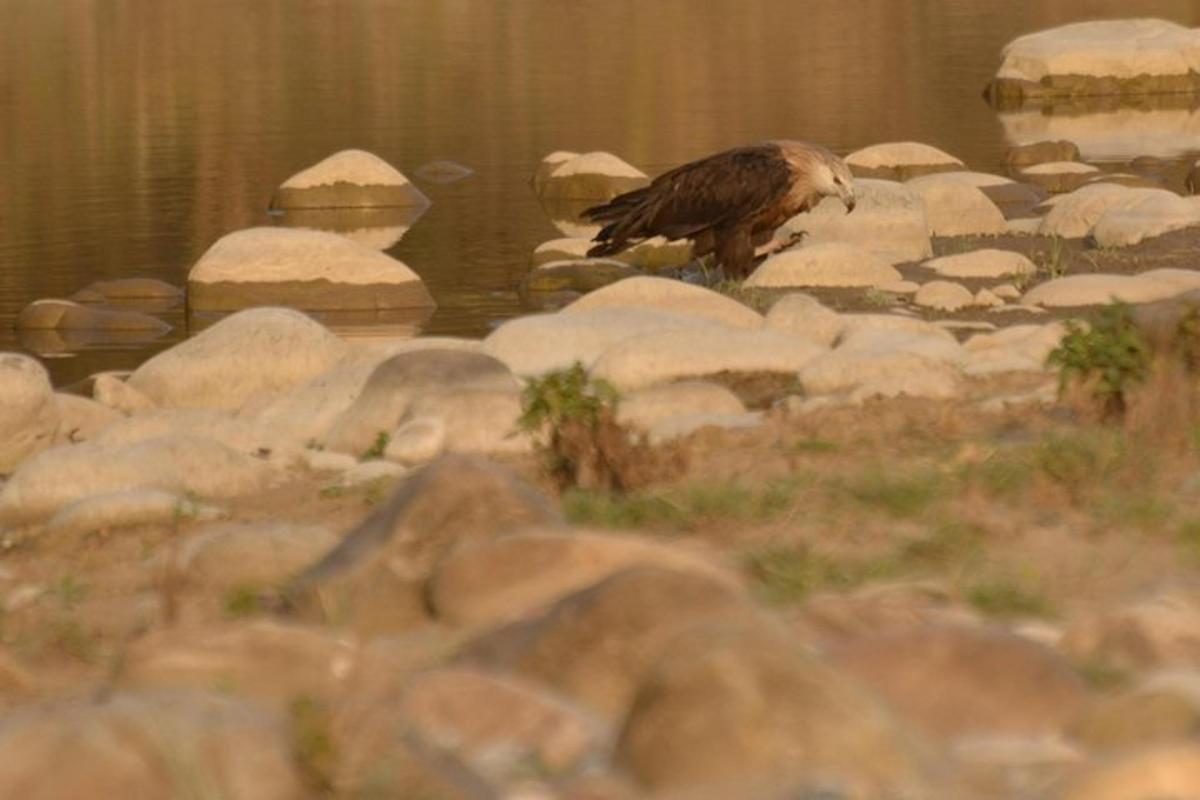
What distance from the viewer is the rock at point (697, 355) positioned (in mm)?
10609

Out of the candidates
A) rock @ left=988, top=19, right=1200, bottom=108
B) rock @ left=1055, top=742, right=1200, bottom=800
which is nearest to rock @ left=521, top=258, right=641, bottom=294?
rock @ left=1055, top=742, right=1200, bottom=800

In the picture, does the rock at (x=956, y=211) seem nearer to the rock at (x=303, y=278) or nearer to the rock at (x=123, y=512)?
the rock at (x=303, y=278)

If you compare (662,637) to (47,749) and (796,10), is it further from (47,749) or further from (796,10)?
(796,10)

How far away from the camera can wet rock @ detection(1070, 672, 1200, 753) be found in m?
4.63

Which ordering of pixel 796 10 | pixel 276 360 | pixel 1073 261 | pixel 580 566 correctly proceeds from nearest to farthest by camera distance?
pixel 580 566 → pixel 276 360 → pixel 1073 261 → pixel 796 10

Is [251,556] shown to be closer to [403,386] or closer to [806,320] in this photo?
[403,386]

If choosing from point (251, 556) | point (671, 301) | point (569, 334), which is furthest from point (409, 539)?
point (671, 301)

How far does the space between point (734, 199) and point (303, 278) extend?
135 inches

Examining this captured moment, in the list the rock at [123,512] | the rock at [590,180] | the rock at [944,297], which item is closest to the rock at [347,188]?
the rock at [590,180]

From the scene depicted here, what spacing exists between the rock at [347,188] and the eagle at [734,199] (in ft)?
21.2

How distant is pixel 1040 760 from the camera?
4.61 meters

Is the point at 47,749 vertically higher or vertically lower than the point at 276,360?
higher

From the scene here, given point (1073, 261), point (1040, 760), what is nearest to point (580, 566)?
point (1040, 760)

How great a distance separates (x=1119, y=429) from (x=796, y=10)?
3862 cm
